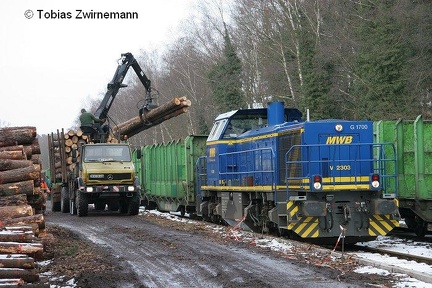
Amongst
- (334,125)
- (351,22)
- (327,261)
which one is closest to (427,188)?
(334,125)

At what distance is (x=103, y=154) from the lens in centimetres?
2661

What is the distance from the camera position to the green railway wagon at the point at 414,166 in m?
17.3

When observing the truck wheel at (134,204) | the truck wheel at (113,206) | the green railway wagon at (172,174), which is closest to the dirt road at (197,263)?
the truck wheel at (134,204)

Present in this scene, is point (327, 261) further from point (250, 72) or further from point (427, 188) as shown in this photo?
point (250, 72)

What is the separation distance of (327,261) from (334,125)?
429 cm

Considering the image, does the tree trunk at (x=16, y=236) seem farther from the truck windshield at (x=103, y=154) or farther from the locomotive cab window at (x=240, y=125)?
the truck windshield at (x=103, y=154)

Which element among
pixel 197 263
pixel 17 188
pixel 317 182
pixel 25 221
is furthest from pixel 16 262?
pixel 317 182

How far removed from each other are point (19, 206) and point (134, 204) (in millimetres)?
11580

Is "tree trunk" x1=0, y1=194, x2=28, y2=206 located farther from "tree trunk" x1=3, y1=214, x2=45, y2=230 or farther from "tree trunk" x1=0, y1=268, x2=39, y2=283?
"tree trunk" x1=0, y1=268, x2=39, y2=283

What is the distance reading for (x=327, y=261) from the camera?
41.6 feet

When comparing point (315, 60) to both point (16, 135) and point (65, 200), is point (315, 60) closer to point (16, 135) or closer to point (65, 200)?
point (65, 200)

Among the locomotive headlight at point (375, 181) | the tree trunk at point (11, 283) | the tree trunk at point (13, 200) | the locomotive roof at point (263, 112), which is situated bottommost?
the tree trunk at point (11, 283)

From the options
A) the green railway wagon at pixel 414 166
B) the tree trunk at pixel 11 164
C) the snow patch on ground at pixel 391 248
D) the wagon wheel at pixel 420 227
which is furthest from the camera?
the wagon wheel at pixel 420 227

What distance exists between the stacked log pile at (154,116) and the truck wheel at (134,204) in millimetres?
3617
